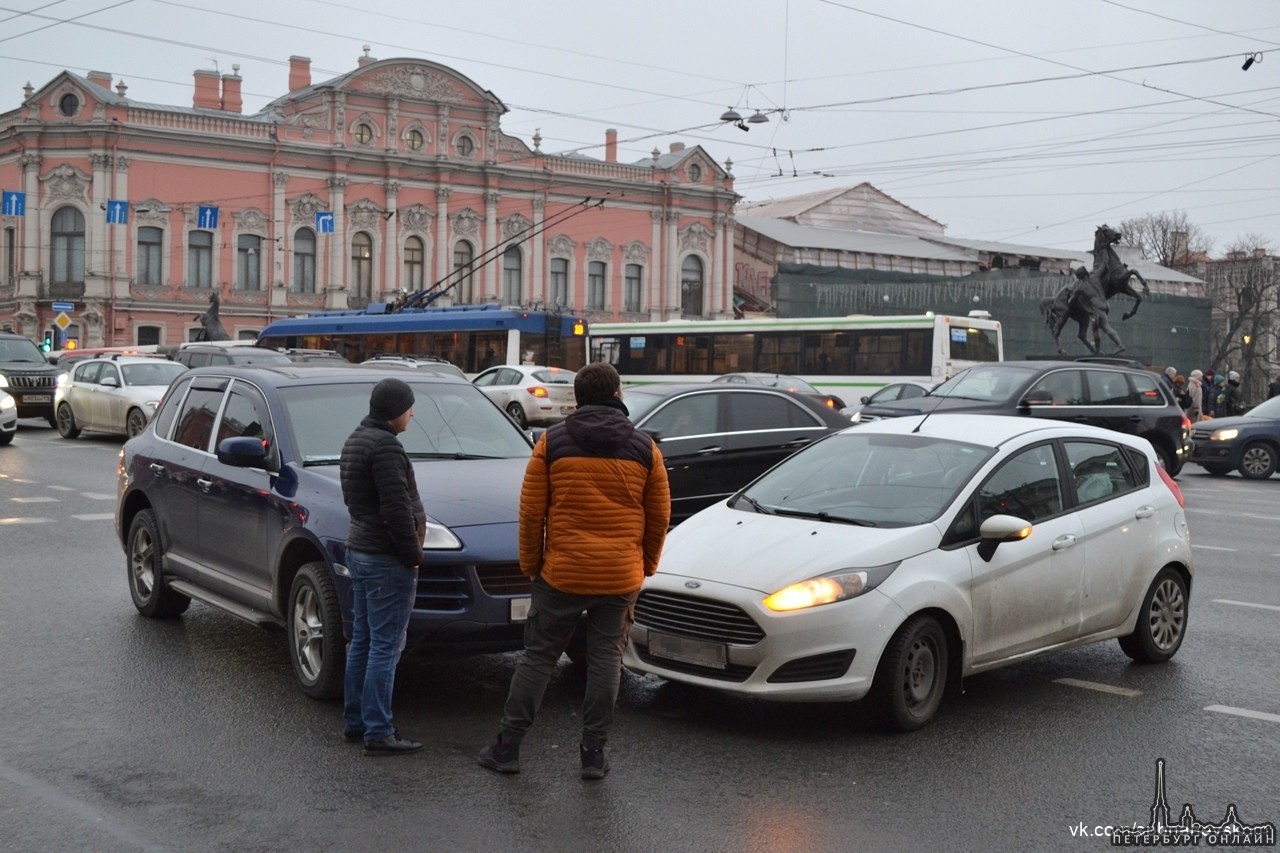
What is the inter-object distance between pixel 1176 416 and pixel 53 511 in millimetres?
15411

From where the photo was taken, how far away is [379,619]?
21.7 ft

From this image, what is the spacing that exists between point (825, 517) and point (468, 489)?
1972mm

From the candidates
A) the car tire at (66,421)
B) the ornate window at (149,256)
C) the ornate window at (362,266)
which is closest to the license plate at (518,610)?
the car tire at (66,421)

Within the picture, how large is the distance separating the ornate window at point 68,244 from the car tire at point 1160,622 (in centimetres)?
5541

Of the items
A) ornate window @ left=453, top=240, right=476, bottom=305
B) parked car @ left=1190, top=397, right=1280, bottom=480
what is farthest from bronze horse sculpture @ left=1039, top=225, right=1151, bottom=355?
ornate window @ left=453, top=240, right=476, bottom=305

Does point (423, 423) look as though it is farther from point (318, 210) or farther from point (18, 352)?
point (318, 210)

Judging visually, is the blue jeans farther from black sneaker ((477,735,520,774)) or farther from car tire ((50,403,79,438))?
car tire ((50,403,79,438))

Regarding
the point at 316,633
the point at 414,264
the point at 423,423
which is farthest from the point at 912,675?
the point at 414,264

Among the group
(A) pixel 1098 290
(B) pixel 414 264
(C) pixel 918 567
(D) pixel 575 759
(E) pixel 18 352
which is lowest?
(D) pixel 575 759

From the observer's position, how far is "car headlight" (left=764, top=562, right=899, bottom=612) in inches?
273

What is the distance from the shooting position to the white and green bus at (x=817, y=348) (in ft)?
117

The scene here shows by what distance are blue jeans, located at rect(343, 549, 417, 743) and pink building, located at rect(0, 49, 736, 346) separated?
47.7 meters

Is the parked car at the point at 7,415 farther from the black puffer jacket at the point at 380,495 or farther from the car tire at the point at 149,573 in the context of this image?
the black puffer jacket at the point at 380,495

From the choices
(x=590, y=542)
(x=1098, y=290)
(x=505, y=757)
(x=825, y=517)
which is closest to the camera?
(x=590, y=542)
